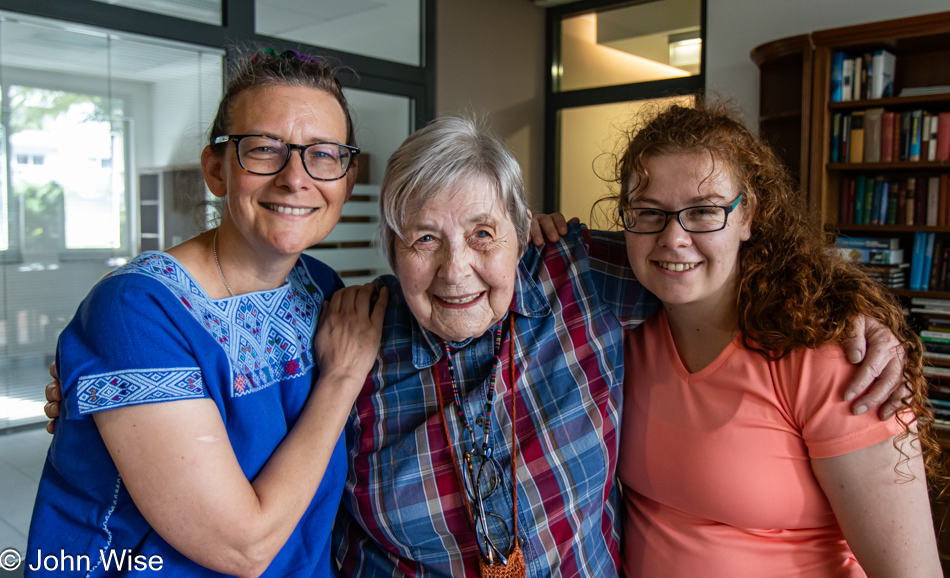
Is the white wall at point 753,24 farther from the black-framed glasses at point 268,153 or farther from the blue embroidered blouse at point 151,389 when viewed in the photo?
the blue embroidered blouse at point 151,389

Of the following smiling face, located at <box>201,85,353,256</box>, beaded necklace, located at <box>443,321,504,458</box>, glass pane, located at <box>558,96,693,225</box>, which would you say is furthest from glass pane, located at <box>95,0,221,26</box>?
glass pane, located at <box>558,96,693,225</box>

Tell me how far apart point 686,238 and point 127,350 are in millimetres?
1022

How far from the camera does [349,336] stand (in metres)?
1.46

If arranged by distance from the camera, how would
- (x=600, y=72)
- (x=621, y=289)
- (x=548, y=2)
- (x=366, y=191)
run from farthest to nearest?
(x=548, y=2) < (x=600, y=72) < (x=366, y=191) < (x=621, y=289)

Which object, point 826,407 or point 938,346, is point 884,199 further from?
point 826,407

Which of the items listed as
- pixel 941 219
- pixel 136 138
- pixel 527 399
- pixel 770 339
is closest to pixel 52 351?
pixel 136 138

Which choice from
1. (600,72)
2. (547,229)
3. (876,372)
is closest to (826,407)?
(876,372)

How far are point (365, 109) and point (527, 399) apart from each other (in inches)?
164

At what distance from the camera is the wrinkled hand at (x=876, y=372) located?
1.24m

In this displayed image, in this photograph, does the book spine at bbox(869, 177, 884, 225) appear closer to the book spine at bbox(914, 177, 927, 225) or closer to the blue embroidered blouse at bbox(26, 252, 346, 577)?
the book spine at bbox(914, 177, 927, 225)

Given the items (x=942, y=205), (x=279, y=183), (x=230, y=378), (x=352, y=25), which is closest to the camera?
(x=230, y=378)

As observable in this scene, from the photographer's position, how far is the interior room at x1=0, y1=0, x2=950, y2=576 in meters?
3.36

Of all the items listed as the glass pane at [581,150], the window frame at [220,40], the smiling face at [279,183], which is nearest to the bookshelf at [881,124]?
the glass pane at [581,150]

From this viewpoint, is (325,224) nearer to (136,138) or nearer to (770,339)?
(770,339)
